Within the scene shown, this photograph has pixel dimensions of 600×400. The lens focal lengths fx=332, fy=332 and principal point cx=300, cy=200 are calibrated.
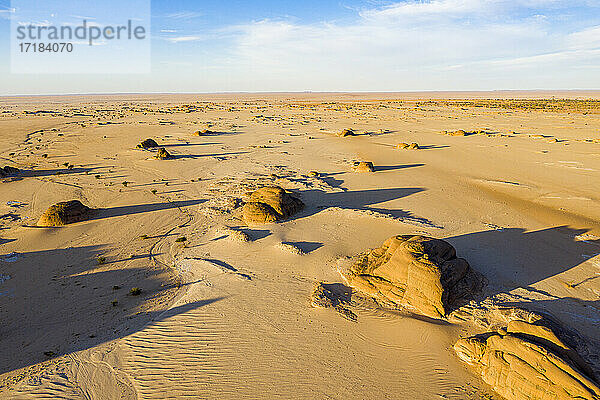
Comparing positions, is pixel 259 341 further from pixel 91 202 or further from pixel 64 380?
pixel 91 202

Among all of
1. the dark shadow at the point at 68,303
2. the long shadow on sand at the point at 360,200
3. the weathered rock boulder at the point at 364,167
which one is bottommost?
the dark shadow at the point at 68,303

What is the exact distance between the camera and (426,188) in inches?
1029

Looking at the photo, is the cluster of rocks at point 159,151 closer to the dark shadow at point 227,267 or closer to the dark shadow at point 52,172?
the dark shadow at point 52,172

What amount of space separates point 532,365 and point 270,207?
14.6 meters

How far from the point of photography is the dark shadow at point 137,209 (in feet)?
70.4

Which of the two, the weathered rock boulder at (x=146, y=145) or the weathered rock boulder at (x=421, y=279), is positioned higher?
the weathered rock boulder at (x=146, y=145)

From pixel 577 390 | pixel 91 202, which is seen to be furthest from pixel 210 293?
pixel 91 202

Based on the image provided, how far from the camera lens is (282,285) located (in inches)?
540

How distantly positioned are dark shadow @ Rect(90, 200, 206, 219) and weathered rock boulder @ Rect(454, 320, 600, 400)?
63.6 ft

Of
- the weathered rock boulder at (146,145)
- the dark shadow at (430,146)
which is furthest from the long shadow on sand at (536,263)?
the weathered rock boulder at (146,145)

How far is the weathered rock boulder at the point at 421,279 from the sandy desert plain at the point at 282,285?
0.31 m

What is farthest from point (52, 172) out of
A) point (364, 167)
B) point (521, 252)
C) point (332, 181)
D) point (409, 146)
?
point (409, 146)

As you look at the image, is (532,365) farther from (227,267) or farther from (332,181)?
(332,181)

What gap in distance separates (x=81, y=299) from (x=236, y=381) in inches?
307
